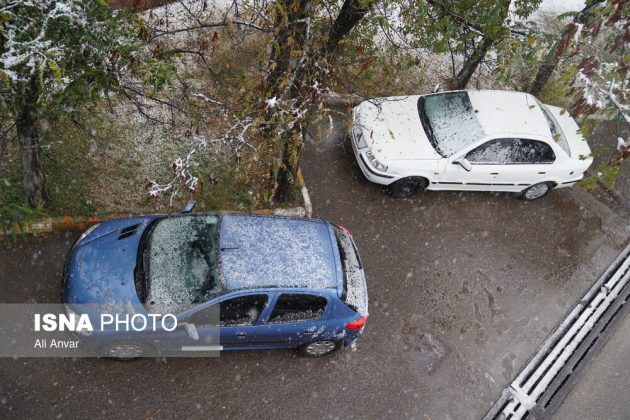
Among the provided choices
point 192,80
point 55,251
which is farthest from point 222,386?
point 192,80

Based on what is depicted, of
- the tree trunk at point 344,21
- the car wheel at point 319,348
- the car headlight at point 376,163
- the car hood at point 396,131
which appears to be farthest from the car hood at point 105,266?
the car hood at point 396,131

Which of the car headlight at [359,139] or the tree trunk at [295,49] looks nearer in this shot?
the tree trunk at [295,49]

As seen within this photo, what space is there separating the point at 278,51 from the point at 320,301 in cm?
312

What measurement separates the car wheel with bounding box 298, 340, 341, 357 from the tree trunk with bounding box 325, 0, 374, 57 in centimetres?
381

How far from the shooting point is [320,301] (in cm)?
652

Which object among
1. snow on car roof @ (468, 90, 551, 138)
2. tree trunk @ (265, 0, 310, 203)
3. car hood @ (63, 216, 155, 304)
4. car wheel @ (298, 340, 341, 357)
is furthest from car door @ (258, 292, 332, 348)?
snow on car roof @ (468, 90, 551, 138)

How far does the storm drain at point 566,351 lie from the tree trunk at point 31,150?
7186mm

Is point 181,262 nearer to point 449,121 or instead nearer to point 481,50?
point 449,121

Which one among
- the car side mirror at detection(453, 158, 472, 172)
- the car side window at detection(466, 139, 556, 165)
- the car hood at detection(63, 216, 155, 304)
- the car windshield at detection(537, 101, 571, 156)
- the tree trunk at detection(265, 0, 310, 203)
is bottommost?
the car hood at detection(63, 216, 155, 304)

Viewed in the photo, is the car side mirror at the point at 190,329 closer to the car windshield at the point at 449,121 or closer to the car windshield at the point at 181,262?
the car windshield at the point at 181,262

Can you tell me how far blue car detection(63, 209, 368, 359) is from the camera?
6.22m

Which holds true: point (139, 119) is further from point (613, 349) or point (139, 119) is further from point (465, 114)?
point (613, 349)

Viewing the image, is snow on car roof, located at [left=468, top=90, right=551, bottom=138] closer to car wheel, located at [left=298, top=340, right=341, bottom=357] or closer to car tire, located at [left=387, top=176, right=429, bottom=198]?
car tire, located at [left=387, top=176, right=429, bottom=198]

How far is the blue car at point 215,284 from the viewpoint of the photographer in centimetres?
622
